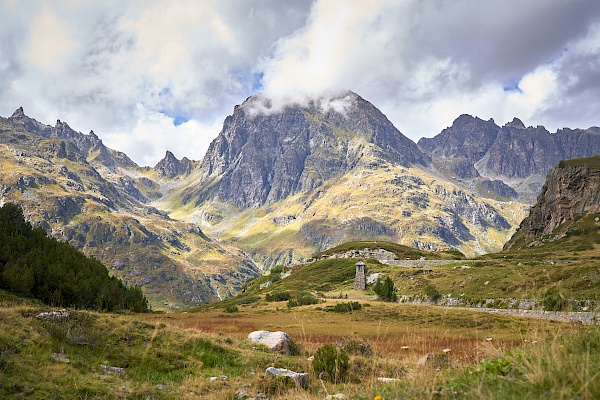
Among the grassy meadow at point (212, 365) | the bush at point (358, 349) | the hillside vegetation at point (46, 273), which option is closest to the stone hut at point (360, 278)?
the hillside vegetation at point (46, 273)

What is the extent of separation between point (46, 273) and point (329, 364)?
1366 inches

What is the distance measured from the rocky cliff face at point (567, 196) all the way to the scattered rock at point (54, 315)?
151052 mm

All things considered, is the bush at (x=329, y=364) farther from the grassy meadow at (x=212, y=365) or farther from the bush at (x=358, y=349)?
the bush at (x=358, y=349)

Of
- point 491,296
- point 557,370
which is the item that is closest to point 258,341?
point 557,370

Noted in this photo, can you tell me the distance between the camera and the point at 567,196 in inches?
5517

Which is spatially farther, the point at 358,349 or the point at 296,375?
the point at 358,349

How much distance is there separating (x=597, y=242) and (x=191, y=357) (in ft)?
404

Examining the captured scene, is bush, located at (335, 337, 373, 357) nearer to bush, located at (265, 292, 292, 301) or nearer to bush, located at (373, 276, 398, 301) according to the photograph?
bush, located at (373, 276, 398, 301)

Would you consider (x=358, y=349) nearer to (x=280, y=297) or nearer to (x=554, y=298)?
(x=554, y=298)

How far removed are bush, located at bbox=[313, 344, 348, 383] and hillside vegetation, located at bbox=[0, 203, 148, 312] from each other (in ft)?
90.5

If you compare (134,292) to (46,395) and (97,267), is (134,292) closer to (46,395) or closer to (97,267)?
(97,267)

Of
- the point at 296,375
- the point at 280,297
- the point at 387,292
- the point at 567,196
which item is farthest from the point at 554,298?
the point at 567,196

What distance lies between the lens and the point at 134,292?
54719mm

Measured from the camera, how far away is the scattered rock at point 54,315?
15.5 metres
